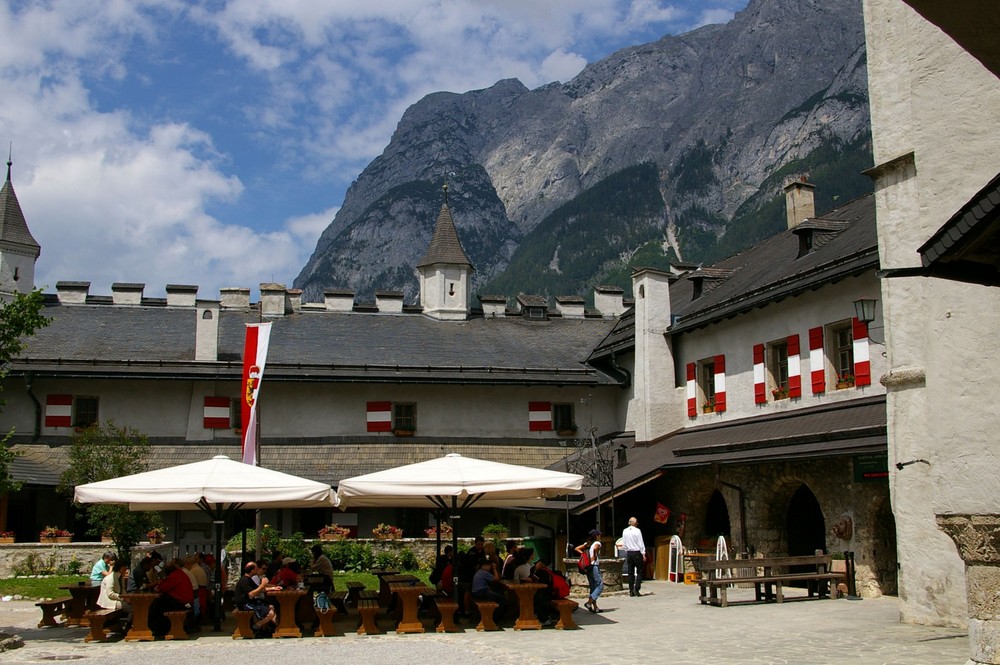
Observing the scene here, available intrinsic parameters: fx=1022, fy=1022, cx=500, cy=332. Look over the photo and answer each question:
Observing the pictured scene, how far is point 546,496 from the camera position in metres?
16.0

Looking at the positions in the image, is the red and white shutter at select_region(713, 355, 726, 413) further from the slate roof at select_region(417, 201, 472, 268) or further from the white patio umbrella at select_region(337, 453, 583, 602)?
the slate roof at select_region(417, 201, 472, 268)

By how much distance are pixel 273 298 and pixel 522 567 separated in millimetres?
21515

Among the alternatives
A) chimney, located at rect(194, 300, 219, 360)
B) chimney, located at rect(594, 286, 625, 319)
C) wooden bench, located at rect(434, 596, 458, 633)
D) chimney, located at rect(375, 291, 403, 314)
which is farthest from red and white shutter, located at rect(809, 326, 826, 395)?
chimney, located at rect(375, 291, 403, 314)

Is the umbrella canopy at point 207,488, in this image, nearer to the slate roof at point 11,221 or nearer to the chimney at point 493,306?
the chimney at point 493,306

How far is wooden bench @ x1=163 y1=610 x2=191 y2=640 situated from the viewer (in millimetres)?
12789

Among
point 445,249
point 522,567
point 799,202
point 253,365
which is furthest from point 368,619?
point 445,249

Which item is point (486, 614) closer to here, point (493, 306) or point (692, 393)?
point (692, 393)

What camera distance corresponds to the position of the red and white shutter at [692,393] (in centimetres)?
2614

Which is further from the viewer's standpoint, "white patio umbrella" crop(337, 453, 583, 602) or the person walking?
the person walking

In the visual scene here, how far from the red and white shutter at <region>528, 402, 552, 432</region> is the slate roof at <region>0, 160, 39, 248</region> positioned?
1917 cm

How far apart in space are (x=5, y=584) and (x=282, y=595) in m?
11.9

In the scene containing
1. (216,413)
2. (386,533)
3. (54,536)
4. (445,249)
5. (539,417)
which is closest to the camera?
(54,536)

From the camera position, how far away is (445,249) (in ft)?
122

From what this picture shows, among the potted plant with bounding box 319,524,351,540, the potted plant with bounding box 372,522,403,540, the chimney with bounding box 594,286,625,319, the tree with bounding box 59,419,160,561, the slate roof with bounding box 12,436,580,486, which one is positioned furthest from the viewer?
the chimney with bounding box 594,286,625,319
